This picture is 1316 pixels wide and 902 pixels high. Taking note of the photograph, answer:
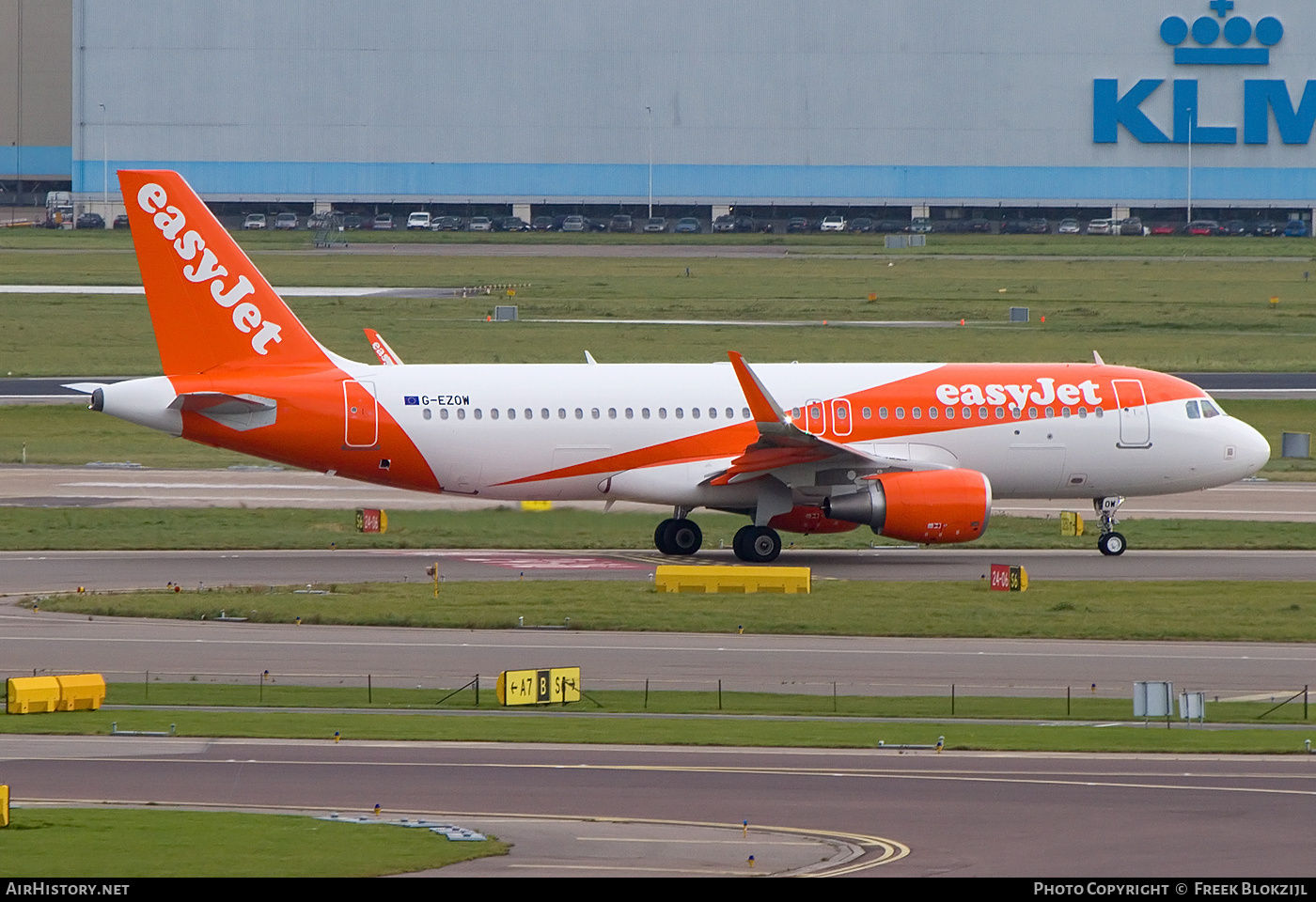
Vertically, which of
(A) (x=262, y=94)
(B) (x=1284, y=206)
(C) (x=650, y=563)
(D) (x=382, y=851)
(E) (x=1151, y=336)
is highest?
(A) (x=262, y=94)

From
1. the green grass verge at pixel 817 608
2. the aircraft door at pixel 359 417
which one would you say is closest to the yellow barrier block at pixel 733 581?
the green grass verge at pixel 817 608

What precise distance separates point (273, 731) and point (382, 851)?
7389mm

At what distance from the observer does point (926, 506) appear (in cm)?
3956

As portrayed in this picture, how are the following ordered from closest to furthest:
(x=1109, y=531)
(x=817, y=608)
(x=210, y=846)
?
1. (x=210, y=846)
2. (x=817, y=608)
3. (x=1109, y=531)

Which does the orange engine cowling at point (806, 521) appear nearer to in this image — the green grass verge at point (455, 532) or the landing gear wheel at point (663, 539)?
the green grass verge at point (455, 532)

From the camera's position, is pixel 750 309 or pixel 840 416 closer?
pixel 840 416

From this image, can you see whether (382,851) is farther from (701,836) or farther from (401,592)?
(401,592)

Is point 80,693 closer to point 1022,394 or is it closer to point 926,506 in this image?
point 926,506

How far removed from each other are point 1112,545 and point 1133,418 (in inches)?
125

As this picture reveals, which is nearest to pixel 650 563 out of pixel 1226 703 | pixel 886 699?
pixel 886 699

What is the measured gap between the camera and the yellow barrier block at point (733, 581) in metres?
37.7

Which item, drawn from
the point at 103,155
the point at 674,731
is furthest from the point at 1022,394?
the point at 103,155

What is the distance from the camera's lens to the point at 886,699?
2823 cm

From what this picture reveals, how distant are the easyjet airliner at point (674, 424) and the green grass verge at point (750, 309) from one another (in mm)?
32726
